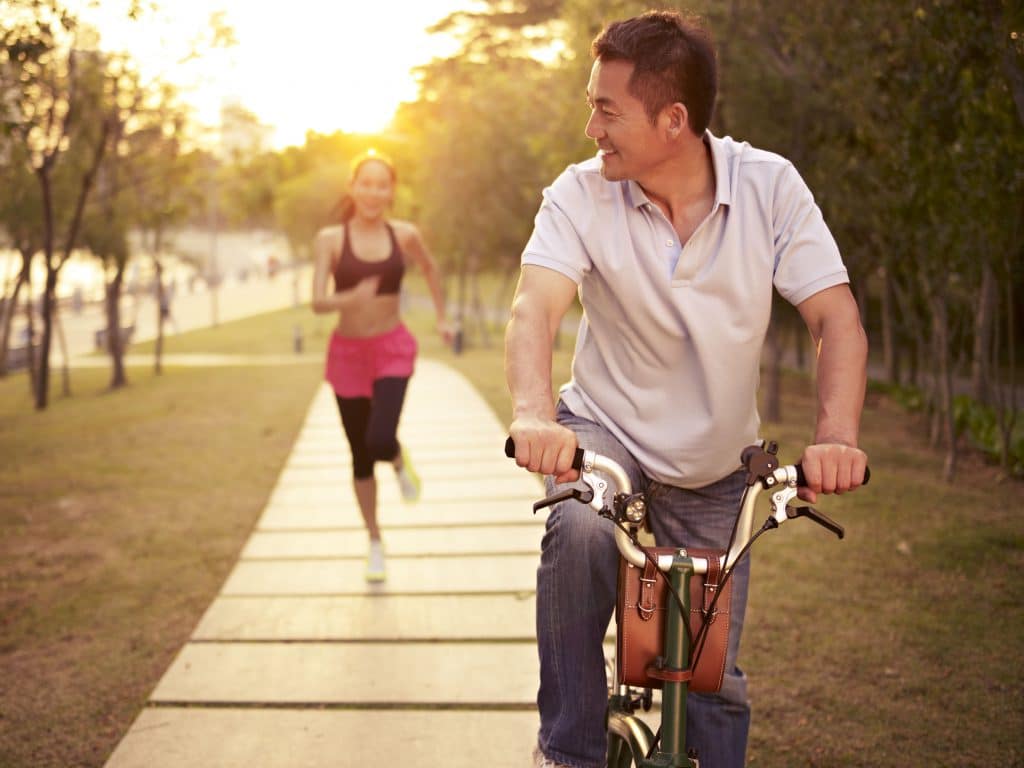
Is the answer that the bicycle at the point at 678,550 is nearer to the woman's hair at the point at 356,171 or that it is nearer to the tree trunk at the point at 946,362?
the woman's hair at the point at 356,171

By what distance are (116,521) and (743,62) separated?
6690mm

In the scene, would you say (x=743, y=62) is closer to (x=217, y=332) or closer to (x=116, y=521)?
(x=116, y=521)

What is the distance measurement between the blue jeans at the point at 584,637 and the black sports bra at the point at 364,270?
132 inches

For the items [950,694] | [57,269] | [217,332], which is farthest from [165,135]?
[217,332]

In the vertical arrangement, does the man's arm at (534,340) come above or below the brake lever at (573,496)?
above

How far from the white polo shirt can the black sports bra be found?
330 centimetres

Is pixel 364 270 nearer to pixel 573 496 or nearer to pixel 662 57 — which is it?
pixel 662 57

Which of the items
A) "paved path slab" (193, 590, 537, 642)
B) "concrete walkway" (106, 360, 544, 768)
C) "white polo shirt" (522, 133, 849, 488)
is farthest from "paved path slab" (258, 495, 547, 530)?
"white polo shirt" (522, 133, 849, 488)

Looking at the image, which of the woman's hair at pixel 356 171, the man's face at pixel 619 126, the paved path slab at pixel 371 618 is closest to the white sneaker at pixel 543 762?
the man's face at pixel 619 126

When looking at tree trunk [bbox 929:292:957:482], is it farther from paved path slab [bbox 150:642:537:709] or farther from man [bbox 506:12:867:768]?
man [bbox 506:12:867:768]

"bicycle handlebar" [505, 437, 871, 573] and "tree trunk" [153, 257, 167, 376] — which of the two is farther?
"tree trunk" [153, 257, 167, 376]

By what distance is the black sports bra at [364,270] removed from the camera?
5898 mm

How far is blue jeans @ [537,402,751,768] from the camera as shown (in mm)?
A: 2449

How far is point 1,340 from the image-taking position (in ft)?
79.4
